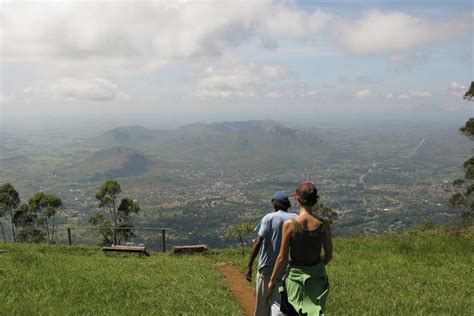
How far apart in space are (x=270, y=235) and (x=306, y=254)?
1106 mm

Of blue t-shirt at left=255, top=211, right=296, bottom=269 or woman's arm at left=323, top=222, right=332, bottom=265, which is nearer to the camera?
woman's arm at left=323, top=222, right=332, bottom=265

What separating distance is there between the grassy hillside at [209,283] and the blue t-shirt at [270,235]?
3437 millimetres

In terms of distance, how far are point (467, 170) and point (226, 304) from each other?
22764 millimetres

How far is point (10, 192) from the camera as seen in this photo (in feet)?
135

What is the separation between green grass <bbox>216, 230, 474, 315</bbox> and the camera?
9.73 m

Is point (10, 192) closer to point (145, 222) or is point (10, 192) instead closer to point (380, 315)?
point (380, 315)

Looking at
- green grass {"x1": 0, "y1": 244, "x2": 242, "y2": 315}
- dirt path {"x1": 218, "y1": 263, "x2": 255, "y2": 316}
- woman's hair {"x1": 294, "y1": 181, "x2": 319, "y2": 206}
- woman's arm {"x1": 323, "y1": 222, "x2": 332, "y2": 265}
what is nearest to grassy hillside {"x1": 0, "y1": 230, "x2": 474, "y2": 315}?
green grass {"x1": 0, "y1": 244, "x2": 242, "y2": 315}

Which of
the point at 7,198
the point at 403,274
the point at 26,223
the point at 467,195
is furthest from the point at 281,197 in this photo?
A: the point at 26,223

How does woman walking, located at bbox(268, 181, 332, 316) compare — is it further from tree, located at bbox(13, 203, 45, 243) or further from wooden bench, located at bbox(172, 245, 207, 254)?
tree, located at bbox(13, 203, 45, 243)

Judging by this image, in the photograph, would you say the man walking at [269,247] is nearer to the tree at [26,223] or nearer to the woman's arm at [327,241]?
the woman's arm at [327,241]

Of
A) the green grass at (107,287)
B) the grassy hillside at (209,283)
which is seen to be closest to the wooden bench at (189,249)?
the grassy hillside at (209,283)

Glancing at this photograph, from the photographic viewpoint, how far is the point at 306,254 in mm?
5535

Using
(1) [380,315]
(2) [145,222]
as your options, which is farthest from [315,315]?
(2) [145,222]

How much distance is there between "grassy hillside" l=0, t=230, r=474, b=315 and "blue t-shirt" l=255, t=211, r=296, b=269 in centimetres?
344
